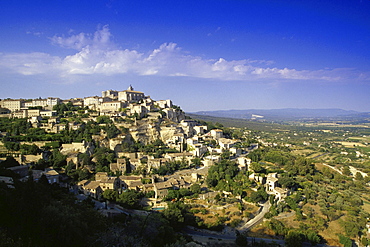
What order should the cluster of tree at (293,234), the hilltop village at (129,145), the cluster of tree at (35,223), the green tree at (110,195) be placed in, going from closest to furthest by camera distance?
the cluster of tree at (35,223), the cluster of tree at (293,234), the green tree at (110,195), the hilltop village at (129,145)

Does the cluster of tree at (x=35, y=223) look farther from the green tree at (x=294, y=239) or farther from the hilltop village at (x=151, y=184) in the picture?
the green tree at (x=294, y=239)

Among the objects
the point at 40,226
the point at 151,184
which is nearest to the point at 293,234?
the point at 151,184

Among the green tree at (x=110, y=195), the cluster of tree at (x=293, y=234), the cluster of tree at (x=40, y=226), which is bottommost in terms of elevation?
the cluster of tree at (x=293, y=234)

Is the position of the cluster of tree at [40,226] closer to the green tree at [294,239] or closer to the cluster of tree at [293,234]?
the green tree at [294,239]

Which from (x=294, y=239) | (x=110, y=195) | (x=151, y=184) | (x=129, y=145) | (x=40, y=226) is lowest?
(x=294, y=239)

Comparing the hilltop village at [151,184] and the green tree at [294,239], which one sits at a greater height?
the hilltop village at [151,184]

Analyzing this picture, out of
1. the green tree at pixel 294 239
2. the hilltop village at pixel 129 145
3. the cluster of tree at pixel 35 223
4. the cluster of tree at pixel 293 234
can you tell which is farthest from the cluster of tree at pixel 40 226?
the hilltop village at pixel 129 145

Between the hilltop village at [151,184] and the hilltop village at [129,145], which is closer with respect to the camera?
the hilltop village at [151,184]

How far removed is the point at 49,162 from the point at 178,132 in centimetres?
1633

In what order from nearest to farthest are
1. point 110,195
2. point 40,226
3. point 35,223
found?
point 40,226
point 35,223
point 110,195

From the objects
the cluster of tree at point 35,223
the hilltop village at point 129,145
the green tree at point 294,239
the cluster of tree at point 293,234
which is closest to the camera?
the cluster of tree at point 35,223

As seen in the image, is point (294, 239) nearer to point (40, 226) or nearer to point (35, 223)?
point (40, 226)

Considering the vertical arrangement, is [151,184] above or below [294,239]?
above

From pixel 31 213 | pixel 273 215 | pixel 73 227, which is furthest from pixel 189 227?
pixel 31 213
